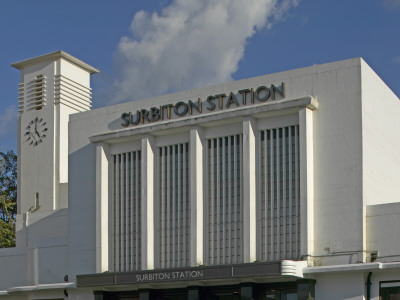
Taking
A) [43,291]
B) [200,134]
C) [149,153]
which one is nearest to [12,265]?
[43,291]

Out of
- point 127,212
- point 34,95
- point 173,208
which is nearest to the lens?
point 173,208

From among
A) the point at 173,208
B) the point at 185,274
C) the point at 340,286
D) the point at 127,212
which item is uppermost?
the point at 173,208

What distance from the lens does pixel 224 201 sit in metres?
35.4

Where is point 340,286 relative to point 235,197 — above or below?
below

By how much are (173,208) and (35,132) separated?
15863mm

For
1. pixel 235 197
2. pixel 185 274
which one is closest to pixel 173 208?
pixel 235 197

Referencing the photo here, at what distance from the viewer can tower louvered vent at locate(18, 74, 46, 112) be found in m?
49.9

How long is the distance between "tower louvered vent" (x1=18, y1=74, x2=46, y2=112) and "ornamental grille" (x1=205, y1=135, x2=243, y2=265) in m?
17.1

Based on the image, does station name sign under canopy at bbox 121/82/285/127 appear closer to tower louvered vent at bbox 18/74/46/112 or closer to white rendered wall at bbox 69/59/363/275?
white rendered wall at bbox 69/59/363/275

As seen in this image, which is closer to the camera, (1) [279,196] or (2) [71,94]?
(1) [279,196]

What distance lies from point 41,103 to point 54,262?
1283 centimetres

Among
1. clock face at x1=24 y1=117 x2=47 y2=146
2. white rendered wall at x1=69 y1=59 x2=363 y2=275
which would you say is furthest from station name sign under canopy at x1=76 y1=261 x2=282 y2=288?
clock face at x1=24 y1=117 x2=47 y2=146

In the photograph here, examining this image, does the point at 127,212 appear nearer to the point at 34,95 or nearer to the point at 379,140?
the point at 379,140

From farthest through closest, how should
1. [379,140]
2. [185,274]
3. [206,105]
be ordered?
[206,105] → [379,140] → [185,274]
